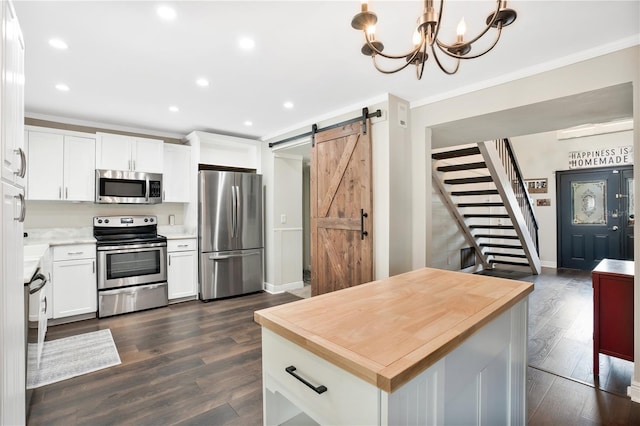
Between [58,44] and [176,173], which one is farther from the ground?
[58,44]

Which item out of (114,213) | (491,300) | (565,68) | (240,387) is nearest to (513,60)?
(565,68)

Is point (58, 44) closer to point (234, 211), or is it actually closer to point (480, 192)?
point (234, 211)

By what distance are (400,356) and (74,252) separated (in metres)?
4.07

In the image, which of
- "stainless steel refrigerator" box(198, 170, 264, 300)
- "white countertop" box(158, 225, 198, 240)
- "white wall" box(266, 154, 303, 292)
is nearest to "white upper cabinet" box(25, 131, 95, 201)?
"white countertop" box(158, 225, 198, 240)

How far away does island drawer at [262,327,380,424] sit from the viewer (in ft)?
2.60

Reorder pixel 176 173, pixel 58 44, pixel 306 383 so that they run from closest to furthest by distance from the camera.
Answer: pixel 306 383, pixel 58 44, pixel 176 173

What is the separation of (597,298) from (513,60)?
1984mm

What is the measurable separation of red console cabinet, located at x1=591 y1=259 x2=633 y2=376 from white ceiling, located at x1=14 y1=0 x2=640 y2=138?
169cm

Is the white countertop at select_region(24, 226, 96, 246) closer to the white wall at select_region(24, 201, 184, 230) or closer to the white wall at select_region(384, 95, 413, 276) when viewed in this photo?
the white wall at select_region(24, 201, 184, 230)

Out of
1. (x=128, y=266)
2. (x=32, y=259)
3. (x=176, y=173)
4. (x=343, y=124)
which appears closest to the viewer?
(x=32, y=259)

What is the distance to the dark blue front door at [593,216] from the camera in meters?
5.83

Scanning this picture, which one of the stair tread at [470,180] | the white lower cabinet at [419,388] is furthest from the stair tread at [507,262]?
the white lower cabinet at [419,388]

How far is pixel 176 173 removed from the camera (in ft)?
14.8

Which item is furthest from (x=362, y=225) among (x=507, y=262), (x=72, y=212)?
(x=507, y=262)
